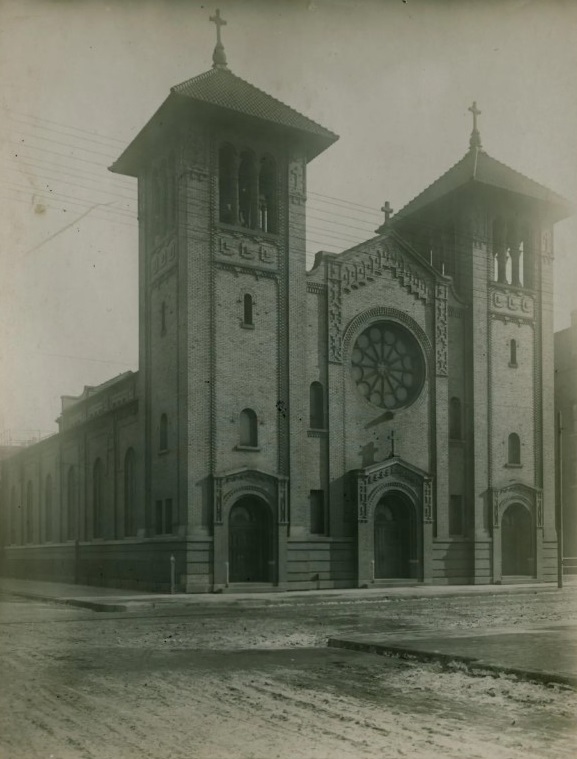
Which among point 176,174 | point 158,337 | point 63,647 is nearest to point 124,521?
point 158,337

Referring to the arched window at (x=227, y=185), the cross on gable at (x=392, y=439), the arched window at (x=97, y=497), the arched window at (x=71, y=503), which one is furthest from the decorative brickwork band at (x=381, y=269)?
the arched window at (x=71, y=503)

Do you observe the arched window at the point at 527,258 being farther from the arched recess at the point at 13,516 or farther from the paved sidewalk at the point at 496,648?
the arched recess at the point at 13,516

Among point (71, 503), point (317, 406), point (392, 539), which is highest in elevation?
point (317, 406)

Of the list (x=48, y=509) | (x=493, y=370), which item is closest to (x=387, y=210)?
(x=493, y=370)

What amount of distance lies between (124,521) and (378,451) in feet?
35.0

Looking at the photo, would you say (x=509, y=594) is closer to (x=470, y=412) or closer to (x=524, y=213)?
(x=470, y=412)

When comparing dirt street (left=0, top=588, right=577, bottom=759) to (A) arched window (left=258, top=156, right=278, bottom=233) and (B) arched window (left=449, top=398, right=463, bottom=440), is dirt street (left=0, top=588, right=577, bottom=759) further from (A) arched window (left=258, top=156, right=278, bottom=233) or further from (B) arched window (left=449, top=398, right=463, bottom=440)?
(B) arched window (left=449, top=398, right=463, bottom=440)

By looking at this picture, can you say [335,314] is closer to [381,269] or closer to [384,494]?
[381,269]

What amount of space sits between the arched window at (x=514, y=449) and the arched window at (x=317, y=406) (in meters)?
8.98

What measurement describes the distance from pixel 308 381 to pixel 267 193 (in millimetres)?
6806

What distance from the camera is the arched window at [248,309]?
30.1 meters

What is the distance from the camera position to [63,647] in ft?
44.5

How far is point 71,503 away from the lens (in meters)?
43.4

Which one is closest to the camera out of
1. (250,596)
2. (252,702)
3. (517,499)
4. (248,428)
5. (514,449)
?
(252,702)
